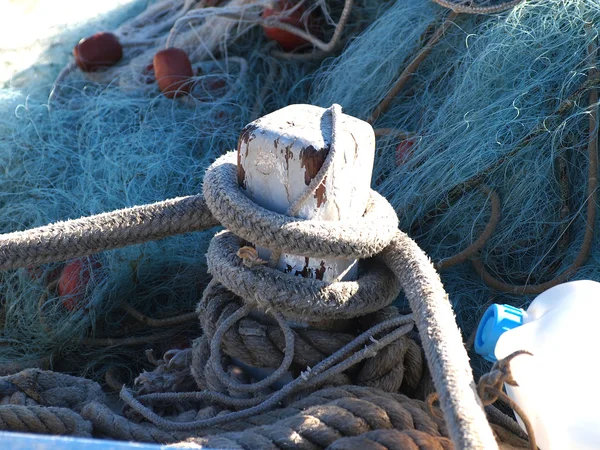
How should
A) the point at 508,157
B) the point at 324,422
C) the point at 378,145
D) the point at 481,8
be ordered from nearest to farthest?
the point at 324,422 → the point at 508,157 → the point at 481,8 → the point at 378,145

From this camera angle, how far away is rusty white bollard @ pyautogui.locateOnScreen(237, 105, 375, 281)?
4.33 ft

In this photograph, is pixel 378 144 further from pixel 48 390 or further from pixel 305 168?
pixel 48 390

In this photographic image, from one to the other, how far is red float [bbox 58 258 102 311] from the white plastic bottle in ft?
4.37

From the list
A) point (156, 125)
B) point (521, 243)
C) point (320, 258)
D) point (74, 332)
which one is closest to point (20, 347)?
point (74, 332)

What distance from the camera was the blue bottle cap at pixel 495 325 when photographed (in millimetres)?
1366

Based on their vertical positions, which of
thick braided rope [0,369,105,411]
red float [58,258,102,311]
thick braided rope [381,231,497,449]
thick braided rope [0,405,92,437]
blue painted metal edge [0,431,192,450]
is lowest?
red float [58,258,102,311]

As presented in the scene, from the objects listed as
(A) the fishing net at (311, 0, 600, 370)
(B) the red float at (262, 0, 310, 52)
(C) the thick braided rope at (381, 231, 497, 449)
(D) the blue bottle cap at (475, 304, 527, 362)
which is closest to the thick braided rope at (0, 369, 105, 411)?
(C) the thick braided rope at (381, 231, 497, 449)

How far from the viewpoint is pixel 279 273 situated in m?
1.39

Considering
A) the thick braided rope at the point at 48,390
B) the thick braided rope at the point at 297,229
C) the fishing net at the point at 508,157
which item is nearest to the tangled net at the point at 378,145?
the fishing net at the point at 508,157

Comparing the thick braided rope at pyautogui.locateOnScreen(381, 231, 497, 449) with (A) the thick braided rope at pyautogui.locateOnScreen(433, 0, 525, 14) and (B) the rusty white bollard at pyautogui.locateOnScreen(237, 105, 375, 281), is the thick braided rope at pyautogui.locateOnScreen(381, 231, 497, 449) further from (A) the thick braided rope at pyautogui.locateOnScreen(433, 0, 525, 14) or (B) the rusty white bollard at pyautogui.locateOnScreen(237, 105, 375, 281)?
(A) the thick braided rope at pyautogui.locateOnScreen(433, 0, 525, 14)

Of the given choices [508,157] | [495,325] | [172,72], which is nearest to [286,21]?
[172,72]

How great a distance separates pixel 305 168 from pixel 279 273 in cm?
21

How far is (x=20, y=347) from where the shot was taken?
221cm

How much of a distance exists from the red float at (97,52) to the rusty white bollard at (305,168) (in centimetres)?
200
